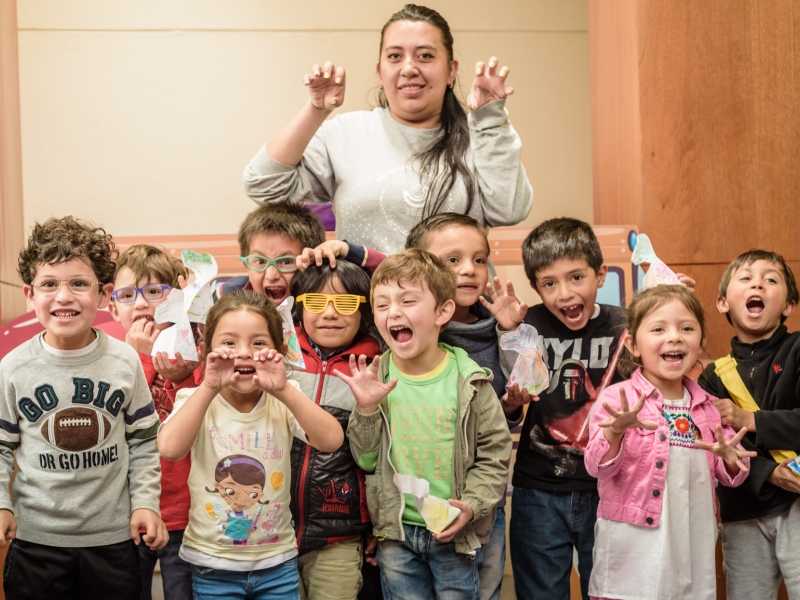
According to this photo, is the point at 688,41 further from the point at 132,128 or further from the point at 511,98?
the point at 132,128

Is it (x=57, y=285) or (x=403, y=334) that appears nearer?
(x=57, y=285)

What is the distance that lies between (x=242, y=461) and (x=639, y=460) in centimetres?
112

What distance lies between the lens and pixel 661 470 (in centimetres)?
235

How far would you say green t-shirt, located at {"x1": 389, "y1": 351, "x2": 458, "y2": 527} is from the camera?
2316 mm

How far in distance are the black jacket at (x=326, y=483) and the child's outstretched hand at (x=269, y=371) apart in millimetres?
324

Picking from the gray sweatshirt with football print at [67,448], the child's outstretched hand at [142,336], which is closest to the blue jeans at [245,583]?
the gray sweatshirt with football print at [67,448]

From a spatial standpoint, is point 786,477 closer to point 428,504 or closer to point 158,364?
point 428,504

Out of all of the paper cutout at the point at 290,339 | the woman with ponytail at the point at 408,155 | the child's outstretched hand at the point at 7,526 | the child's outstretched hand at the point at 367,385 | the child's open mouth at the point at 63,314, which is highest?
the woman with ponytail at the point at 408,155

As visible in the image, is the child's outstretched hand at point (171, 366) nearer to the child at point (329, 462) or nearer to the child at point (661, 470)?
the child at point (329, 462)

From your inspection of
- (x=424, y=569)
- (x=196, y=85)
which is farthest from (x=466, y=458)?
(x=196, y=85)

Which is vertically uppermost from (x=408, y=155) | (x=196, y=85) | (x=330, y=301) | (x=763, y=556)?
(x=196, y=85)

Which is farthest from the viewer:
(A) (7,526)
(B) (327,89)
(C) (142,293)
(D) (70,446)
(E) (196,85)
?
(E) (196,85)

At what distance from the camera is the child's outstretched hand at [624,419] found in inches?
86.6

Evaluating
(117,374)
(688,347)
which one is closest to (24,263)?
(117,374)
